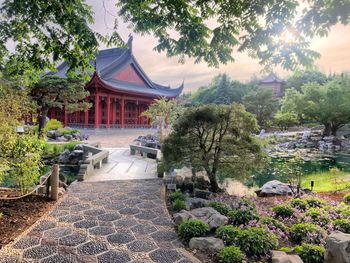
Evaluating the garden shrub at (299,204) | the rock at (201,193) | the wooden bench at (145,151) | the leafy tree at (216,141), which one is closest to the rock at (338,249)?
the garden shrub at (299,204)

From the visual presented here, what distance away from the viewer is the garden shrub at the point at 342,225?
13.5 feet

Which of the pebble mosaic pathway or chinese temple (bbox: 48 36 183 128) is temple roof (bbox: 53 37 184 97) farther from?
the pebble mosaic pathway

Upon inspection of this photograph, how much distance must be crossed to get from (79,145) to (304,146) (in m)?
17.8

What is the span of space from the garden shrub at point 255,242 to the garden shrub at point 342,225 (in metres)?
1.43

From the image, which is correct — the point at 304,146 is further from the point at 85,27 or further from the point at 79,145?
the point at 85,27

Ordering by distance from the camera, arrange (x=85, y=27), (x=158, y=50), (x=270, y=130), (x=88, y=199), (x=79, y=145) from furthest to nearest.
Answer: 1. (x=270, y=130)
2. (x=79, y=145)
3. (x=88, y=199)
4. (x=158, y=50)
5. (x=85, y=27)

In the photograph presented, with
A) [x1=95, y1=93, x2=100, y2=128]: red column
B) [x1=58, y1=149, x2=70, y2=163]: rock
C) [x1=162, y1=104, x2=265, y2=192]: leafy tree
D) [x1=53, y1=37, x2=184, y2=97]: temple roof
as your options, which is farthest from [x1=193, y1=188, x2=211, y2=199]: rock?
[x1=53, y1=37, x2=184, y2=97]: temple roof

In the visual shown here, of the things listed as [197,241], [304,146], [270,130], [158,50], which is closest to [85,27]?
[158,50]

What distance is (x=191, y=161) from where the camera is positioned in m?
5.93

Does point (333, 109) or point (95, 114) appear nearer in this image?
point (333, 109)

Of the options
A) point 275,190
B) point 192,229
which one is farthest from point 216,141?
point 192,229

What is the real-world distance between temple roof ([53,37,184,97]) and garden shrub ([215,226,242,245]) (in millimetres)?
21114

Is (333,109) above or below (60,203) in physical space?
above

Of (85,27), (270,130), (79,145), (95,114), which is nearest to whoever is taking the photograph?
(85,27)
